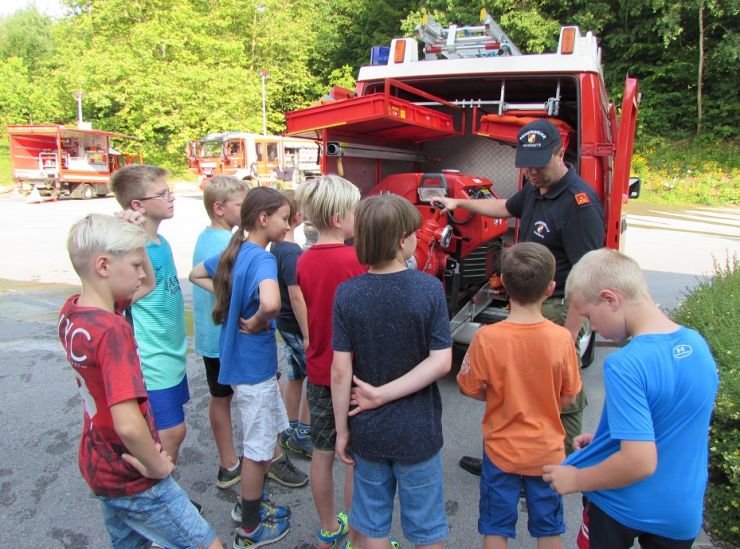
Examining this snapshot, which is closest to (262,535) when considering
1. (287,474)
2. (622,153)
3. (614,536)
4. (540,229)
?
(287,474)

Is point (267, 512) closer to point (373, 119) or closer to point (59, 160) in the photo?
point (373, 119)

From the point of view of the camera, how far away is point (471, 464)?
3068 mm

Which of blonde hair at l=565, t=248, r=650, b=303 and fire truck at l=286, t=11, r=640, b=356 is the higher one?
fire truck at l=286, t=11, r=640, b=356

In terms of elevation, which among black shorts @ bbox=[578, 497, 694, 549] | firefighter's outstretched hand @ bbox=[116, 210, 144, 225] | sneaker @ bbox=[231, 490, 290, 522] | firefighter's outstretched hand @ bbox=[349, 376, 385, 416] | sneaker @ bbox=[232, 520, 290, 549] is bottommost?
sneaker @ bbox=[232, 520, 290, 549]

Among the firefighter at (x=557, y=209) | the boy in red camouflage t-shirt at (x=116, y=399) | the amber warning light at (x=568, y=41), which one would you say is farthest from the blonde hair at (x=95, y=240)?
the amber warning light at (x=568, y=41)

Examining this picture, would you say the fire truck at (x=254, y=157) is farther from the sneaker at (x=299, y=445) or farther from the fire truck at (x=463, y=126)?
the sneaker at (x=299, y=445)

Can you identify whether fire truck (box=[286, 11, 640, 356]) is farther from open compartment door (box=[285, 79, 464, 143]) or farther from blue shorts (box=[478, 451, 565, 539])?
blue shorts (box=[478, 451, 565, 539])

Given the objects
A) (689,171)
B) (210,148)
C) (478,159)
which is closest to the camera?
(478,159)

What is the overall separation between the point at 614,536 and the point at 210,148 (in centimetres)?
2497

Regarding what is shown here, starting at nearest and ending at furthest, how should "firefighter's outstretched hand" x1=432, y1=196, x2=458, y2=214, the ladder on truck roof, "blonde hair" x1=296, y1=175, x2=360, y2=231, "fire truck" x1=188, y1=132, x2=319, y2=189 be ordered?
"blonde hair" x1=296, y1=175, x2=360, y2=231, "firefighter's outstretched hand" x1=432, y1=196, x2=458, y2=214, the ladder on truck roof, "fire truck" x1=188, y1=132, x2=319, y2=189

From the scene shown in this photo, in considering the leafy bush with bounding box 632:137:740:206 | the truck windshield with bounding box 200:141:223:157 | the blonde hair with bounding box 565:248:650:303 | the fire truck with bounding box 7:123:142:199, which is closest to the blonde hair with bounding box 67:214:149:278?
the blonde hair with bounding box 565:248:650:303

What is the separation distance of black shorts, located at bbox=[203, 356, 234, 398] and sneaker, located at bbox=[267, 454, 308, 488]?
0.53 metres

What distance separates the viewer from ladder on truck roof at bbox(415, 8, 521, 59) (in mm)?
4691

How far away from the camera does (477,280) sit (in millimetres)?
4191
